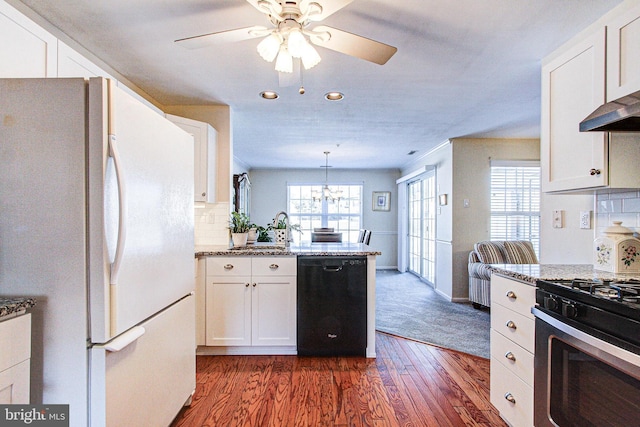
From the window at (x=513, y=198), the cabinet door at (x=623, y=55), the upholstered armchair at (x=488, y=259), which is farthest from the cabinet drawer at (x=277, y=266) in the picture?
the window at (x=513, y=198)

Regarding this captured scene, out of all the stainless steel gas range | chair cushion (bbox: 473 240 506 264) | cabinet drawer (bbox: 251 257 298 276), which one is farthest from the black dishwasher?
chair cushion (bbox: 473 240 506 264)

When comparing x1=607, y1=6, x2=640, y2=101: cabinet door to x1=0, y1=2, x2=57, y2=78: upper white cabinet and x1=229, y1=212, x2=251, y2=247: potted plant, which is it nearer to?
x1=0, y1=2, x2=57, y2=78: upper white cabinet

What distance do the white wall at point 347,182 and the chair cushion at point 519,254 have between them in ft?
11.6

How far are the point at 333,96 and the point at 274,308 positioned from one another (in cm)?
196

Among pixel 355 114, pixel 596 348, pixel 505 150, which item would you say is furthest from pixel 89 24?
pixel 505 150

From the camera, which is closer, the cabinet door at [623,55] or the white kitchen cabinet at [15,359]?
the white kitchen cabinet at [15,359]

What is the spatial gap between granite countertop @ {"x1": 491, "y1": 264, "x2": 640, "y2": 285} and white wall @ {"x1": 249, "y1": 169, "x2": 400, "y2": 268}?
Result: 18.6ft

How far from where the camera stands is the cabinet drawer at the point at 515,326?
155 centimetres

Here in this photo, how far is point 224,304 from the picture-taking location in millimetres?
2697

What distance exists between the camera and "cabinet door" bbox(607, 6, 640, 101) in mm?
1424

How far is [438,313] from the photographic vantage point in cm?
395

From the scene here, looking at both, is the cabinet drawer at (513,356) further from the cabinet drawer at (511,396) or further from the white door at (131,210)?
the white door at (131,210)

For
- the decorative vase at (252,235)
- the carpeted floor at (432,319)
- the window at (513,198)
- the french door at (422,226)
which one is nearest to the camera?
the carpeted floor at (432,319)

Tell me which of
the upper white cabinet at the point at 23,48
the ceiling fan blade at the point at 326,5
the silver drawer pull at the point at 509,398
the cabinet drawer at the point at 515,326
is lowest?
the silver drawer pull at the point at 509,398
